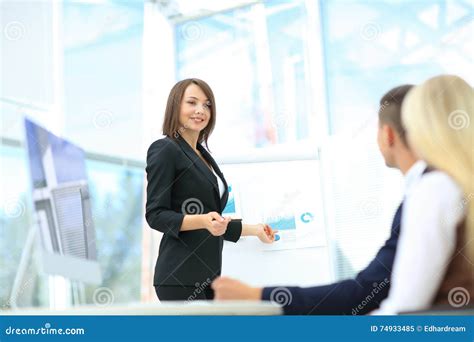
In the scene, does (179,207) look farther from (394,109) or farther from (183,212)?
→ (394,109)

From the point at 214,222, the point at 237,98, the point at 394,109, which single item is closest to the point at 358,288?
the point at 394,109

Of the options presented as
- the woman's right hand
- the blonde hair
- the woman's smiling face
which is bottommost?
the woman's right hand

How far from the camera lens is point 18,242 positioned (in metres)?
3.13

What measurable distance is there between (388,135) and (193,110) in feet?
2.36

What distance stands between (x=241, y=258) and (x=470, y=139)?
1.03 m

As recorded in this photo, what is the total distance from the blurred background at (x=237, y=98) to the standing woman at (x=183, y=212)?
0.29 metres

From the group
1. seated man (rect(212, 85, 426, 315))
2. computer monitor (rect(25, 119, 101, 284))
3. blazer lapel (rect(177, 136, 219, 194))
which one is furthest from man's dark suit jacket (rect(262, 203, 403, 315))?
computer monitor (rect(25, 119, 101, 284))

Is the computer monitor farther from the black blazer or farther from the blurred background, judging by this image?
the black blazer

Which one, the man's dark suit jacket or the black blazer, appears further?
the black blazer

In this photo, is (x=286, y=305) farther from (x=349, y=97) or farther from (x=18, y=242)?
(x=18, y=242)

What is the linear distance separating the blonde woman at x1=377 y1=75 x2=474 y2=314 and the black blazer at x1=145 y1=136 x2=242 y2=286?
65cm

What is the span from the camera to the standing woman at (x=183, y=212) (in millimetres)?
1662

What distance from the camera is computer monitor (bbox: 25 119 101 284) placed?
2.32m
